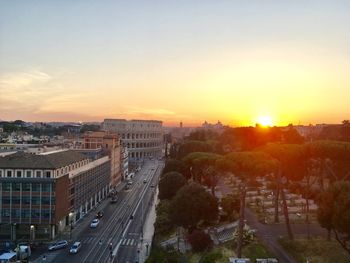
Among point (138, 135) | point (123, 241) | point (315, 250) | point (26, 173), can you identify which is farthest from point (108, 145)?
point (138, 135)

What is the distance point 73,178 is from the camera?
5419cm

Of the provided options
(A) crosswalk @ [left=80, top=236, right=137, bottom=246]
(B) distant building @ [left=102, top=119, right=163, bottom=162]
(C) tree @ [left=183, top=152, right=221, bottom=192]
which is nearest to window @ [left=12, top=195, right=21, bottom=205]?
(A) crosswalk @ [left=80, top=236, right=137, bottom=246]

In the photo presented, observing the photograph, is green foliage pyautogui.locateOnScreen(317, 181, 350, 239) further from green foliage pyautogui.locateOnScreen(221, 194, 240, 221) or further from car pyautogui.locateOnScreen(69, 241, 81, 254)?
car pyautogui.locateOnScreen(69, 241, 81, 254)

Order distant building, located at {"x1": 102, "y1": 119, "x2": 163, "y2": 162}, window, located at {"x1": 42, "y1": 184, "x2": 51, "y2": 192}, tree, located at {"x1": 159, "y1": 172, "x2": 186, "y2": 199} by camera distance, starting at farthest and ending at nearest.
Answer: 1. distant building, located at {"x1": 102, "y1": 119, "x2": 163, "y2": 162}
2. tree, located at {"x1": 159, "y1": 172, "x2": 186, "y2": 199}
3. window, located at {"x1": 42, "y1": 184, "x2": 51, "y2": 192}

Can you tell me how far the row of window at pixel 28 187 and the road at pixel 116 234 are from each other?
671cm

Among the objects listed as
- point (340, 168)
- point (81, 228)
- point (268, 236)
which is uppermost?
point (340, 168)

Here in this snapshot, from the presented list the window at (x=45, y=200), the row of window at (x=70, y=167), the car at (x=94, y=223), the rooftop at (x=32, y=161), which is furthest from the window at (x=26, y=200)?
the car at (x=94, y=223)

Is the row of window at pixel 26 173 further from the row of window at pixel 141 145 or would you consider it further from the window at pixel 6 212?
the row of window at pixel 141 145

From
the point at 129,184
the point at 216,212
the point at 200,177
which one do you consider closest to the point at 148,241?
the point at 216,212

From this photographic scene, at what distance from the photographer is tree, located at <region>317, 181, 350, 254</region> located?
2711cm

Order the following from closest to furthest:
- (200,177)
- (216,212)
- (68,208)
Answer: (216,212) < (68,208) < (200,177)

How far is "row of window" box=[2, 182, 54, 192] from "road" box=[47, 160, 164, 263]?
6.71 metres

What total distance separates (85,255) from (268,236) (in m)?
17.6

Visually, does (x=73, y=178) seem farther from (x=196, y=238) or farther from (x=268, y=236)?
(x=268, y=236)
